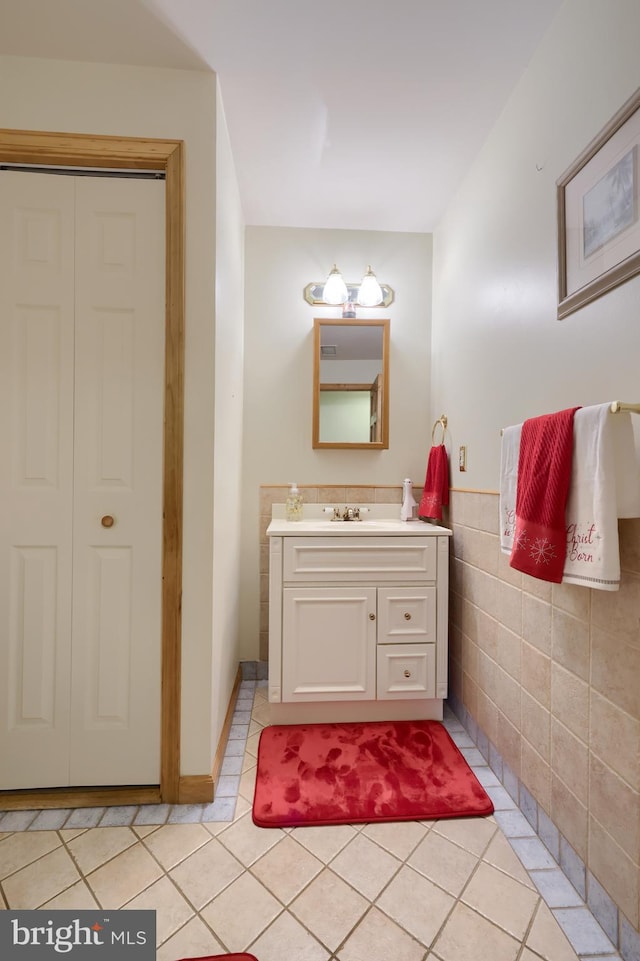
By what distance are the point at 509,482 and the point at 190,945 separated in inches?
57.2

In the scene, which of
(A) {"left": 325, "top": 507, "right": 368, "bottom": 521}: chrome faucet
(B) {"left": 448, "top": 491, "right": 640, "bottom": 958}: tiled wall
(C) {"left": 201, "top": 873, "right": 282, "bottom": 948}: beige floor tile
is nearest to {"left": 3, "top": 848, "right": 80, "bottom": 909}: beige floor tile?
(C) {"left": 201, "top": 873, "right": 282, "bottom": 948}: beige floor tile

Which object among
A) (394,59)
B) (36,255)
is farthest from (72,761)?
(394,59)

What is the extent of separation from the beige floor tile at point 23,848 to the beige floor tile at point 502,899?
1195mm

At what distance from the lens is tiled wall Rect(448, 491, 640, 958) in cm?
99

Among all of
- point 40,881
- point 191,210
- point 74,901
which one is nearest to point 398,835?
point 74,901

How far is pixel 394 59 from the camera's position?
140 centimetres

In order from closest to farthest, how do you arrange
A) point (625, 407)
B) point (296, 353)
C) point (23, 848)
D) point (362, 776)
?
point (625, 407)
point (23, 848)
point (362, 776)
point (296, 353)

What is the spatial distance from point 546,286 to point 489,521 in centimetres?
85

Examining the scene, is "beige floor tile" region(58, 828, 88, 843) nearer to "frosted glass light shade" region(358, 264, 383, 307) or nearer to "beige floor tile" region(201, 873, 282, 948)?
"beige floor tile" region(201, 873, 282, 948)

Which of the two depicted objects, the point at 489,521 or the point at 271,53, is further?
the point at 489,521

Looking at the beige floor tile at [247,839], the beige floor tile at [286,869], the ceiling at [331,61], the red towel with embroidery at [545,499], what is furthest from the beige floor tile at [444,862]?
the ceiling at [331,61]

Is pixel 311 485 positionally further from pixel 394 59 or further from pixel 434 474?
pixel 394 59

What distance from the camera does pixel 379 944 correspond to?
102 cm

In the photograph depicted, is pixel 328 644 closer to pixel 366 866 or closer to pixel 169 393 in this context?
pixel 366 866
